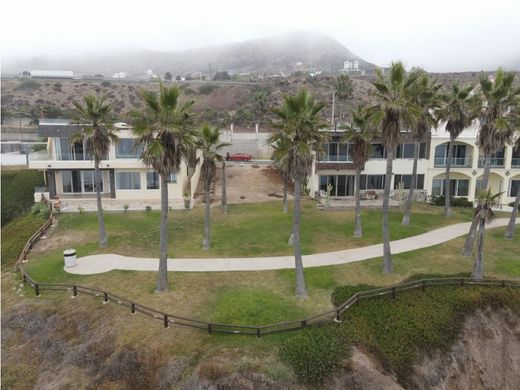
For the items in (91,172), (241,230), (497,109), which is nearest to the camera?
(497,109)

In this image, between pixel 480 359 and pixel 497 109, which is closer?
pixel 480 359

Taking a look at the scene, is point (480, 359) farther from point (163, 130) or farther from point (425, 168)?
point (425, 168)

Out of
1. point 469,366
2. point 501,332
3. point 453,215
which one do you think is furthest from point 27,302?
point 453,215

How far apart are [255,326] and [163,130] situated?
395 inches

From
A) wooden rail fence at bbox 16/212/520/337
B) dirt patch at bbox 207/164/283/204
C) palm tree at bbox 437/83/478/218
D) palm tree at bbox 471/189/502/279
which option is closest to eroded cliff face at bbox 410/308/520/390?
wooden rail fence at bbox 16/212/520/337

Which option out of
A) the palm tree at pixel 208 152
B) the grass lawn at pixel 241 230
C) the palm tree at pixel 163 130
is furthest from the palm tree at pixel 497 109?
the palm tree at pixel 163 130

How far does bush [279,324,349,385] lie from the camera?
16312 mm

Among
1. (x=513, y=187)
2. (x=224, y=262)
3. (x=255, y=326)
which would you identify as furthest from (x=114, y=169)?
(x=513, y=187)

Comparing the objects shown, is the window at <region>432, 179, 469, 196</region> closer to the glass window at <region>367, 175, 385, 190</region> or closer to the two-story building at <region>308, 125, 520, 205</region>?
the two-story building at <region>308, 125, 520, 205</region>

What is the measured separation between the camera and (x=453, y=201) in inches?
1613

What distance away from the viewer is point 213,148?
2755 centimetres

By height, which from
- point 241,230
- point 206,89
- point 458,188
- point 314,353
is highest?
point 206,89

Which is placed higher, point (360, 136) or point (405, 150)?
point (360, 136)

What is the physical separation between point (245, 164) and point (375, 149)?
2279 centimetres
